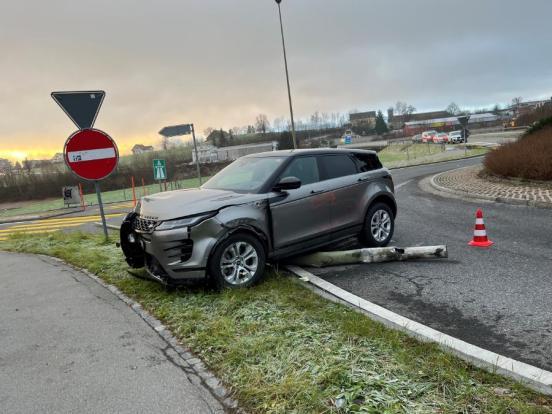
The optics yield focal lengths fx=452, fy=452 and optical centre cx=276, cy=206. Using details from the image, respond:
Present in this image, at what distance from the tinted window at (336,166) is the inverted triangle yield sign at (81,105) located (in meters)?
4.34

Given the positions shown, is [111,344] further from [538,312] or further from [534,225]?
[534,225]

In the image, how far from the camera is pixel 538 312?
4.38 m

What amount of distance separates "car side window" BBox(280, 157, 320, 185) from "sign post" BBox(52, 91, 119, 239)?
11.8 feet

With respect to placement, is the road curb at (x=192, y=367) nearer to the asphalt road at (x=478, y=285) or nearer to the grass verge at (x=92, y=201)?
the asphalt road at (x=478, y=285)

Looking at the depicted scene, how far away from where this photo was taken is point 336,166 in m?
6.72

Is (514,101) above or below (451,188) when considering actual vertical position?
above

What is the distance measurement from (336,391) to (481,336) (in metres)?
1.70

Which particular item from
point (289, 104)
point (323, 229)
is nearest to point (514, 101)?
point (289, 104)

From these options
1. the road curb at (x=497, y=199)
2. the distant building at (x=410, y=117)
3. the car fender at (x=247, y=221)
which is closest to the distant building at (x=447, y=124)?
the distant building at (x=410, y=117)

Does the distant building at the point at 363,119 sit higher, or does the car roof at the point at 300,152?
the distant building at the point at 363,119

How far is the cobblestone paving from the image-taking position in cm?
1142

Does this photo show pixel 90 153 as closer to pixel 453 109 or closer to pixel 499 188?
pixel 499 188

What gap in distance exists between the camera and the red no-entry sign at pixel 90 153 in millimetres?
7777

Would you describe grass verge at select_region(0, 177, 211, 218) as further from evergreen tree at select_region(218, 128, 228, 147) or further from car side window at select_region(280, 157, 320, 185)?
evergreen tree at select_region(218, 128, 228, 147)
